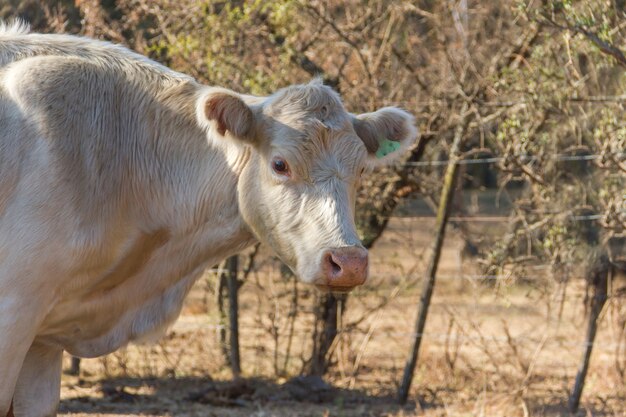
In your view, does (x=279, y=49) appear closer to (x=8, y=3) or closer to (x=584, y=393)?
(x=8, y=3)

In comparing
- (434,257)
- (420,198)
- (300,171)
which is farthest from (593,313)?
(300,171)

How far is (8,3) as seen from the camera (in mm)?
10109

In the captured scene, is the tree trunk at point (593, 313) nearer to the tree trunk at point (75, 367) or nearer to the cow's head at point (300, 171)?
the cow's head at point (300, 171)

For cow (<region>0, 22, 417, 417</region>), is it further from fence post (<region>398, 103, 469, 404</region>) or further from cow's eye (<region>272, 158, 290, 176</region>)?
fence post (<region>398, 103, 469, 404</region>)

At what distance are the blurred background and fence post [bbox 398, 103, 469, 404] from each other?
3 centimetres

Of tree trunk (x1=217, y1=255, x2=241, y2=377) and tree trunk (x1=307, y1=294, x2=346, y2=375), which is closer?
tree trunk (x1=217, y1=255, x2=241, y2=377)

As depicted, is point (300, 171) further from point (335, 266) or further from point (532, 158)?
point (532, 158)

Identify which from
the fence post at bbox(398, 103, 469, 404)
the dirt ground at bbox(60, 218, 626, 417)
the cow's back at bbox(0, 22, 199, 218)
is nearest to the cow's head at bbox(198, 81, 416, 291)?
the cow's back at bbox(0, 22, 199, 218)

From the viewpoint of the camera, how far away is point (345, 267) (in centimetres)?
466

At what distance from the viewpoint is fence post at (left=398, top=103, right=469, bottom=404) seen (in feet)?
28.4

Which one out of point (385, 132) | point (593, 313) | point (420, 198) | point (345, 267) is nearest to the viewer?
point (345, 267)

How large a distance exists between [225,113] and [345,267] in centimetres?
96

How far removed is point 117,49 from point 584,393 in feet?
18.1

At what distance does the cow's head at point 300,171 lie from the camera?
189 inches
